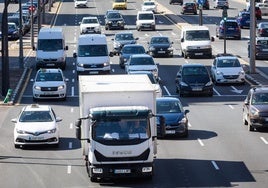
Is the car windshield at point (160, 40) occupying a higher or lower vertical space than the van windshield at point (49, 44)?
lower

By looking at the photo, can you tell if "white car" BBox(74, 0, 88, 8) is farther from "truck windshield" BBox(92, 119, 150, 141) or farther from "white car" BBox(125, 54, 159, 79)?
"truck windshield" BBox(92, 119, 150, 141)

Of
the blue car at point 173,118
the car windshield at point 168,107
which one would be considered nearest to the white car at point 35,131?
the blue car at point 173,118

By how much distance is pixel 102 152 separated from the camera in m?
29.1

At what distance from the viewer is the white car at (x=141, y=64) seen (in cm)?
5728

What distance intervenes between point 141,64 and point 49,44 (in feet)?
27.3

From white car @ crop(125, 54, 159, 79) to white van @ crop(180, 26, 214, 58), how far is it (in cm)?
1186

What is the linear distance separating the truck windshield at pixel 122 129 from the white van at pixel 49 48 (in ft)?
115

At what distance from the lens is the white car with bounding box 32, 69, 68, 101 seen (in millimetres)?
51375

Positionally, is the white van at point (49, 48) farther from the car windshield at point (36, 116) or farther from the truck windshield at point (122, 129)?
the truck windshield at point (122, 129)

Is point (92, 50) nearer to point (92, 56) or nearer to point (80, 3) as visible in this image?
point (92, 56)

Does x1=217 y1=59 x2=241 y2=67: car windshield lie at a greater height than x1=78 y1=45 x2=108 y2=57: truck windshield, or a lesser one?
lesser

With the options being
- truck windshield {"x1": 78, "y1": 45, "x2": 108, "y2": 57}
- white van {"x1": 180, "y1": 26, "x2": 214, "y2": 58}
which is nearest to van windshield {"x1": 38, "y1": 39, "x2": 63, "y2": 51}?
truck windshield {"x1": 78, "y1": 45, "x2": 108, "y2": 57}

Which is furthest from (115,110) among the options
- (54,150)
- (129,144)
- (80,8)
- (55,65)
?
(80,8)

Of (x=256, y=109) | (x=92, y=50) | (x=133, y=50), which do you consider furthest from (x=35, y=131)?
(x=133, y=50)
